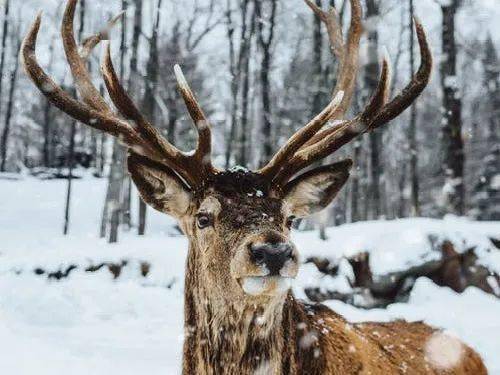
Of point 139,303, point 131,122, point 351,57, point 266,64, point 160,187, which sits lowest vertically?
point 139,303

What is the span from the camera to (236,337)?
293 cm

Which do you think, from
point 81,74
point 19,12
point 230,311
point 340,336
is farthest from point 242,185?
point 19,12

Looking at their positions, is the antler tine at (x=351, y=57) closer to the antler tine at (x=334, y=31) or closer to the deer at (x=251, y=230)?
the antler tine at (x=334, y=31)

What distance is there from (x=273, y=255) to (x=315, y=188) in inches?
45.4

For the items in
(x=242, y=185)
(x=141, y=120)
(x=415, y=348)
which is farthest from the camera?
(x=415, y=348)

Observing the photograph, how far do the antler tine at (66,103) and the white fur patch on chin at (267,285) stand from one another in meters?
1.39

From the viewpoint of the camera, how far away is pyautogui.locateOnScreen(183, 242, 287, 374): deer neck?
290 centimetres

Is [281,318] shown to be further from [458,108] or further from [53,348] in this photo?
[458,108]

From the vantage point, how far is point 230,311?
294cm

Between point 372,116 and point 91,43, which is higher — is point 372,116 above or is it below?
below

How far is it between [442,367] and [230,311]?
1.78 meters

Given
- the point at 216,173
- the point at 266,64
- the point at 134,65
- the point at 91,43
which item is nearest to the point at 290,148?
the point at 216,173

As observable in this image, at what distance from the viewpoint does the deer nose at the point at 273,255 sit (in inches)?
101

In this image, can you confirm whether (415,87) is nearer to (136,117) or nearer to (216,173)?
(216,173)
